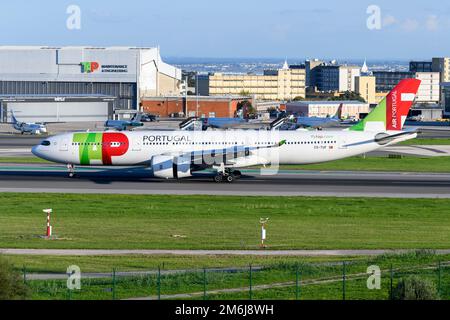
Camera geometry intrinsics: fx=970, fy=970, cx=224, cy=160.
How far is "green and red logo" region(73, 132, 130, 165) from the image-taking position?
7100 cm

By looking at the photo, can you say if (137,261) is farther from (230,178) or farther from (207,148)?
(207,148)

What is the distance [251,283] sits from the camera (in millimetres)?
34219

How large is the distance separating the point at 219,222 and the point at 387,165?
3556cm

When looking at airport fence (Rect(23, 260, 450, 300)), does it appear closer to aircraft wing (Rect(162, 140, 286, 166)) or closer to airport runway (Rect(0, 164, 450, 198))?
airport runway (Rect(0, 164, 450, 198))

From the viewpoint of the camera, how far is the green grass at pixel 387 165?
8125 cm

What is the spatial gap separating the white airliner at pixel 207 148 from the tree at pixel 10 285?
41.0 meters

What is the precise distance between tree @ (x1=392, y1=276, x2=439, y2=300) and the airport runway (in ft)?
110

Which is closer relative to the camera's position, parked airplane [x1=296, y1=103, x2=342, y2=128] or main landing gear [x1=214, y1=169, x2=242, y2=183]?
main landing gear [x1=214, y1=169, x2=242, y2=183]

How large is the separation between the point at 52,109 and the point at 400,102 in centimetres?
10773

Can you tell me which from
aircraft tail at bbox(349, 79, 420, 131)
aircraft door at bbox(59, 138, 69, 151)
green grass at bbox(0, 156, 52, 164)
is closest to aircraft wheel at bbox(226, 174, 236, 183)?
aircraft tail at bbox(349, 79, 420, 131)

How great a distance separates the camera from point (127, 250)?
43.7m

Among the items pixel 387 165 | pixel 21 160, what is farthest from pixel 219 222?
pixel 21 160

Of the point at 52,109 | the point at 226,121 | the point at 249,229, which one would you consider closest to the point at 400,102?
the point at 249,229
